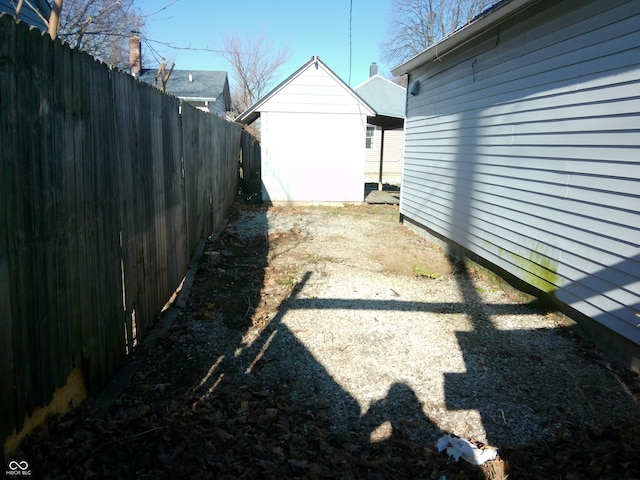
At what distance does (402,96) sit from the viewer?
23.0 metres

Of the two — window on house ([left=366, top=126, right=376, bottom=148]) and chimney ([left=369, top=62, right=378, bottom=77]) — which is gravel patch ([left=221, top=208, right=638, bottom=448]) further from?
chimney ([left=369, top=62, right=378, bottom=77])

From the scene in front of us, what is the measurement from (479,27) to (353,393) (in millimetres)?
5299

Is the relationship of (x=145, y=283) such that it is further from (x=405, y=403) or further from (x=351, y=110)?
(x=351, y=110)

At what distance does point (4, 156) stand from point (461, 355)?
3561mm

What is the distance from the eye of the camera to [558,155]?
4582mm

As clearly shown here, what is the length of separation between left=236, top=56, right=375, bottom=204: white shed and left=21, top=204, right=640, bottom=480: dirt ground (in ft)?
25.5

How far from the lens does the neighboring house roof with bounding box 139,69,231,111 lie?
20620 mm

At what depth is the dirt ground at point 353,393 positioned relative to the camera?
7.52 feet

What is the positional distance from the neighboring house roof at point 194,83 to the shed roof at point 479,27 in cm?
1472

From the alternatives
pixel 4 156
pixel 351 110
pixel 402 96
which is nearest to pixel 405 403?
pixel 4 156

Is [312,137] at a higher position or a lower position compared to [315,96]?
lower

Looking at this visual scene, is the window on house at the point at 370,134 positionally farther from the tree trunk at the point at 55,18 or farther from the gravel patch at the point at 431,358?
the tree trunk at the point at 55,18

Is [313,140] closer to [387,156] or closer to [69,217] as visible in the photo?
[69,217]

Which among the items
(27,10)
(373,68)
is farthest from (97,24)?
(373,68)
